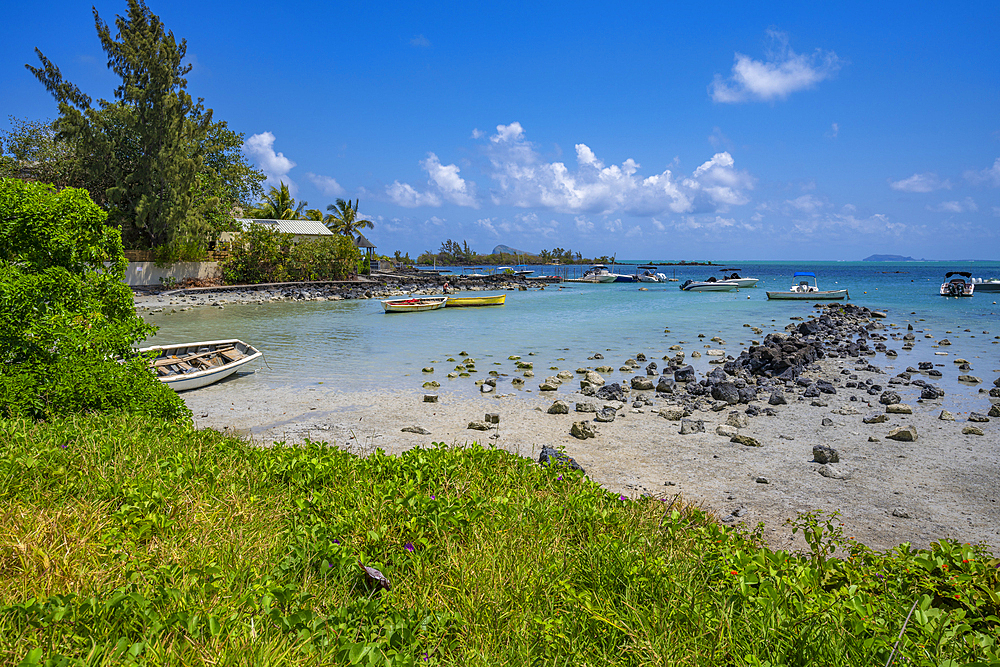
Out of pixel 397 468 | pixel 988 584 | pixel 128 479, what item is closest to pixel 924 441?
pixel 988 584

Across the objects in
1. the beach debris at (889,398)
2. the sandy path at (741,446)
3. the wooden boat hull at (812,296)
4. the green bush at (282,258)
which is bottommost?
the sandy path at (741,446)

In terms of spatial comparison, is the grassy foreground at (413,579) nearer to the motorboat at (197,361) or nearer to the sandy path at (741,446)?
the sandy path at (741,446)

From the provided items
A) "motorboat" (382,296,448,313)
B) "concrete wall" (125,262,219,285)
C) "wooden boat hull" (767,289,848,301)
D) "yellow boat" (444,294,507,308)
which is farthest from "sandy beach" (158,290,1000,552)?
"concrete wall" (125,262,219,285)

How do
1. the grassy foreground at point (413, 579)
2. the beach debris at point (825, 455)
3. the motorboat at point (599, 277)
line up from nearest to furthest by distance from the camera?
the grassy foreground at point (413, 579) → the beach debris at point (825, 455) → the motorboat at point (599, 277)

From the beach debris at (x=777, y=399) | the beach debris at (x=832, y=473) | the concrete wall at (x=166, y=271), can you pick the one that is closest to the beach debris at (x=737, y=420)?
the beach debris at (x=777, y=399)

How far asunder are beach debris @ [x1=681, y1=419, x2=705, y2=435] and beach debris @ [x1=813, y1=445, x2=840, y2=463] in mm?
1926

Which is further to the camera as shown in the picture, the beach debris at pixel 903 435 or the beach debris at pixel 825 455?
the beach debris at pixel 903 435

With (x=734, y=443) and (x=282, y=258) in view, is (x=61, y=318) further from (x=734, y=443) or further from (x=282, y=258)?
(x=282, y=258)

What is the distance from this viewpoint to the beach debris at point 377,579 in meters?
3.43

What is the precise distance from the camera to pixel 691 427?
959cm

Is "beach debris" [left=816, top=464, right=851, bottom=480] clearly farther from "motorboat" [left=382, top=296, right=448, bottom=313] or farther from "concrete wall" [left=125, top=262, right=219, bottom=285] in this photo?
"concrete wall" [left=125, top=262, right=219, bottom=285]

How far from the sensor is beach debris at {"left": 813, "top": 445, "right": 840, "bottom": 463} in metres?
7.79

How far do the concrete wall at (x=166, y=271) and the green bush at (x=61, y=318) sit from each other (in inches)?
1666

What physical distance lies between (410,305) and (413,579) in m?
32.8
